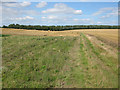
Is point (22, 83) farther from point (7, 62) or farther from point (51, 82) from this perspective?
point (7, 62)

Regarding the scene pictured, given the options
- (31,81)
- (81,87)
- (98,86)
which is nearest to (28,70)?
(31,81)

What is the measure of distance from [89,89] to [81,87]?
529 mm

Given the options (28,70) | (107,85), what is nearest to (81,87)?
(107,85)

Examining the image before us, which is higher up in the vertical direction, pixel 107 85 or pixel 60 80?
pixel 107 85

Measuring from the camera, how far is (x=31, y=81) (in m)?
8.16

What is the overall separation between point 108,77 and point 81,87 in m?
1.58

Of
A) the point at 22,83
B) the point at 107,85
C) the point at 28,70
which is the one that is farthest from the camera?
the point at 28,70

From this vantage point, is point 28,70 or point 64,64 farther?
point 64,64

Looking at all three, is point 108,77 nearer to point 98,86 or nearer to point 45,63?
point 98,86

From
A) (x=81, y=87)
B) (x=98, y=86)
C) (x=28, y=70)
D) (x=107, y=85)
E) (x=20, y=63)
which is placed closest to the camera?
(x=107, y=85)

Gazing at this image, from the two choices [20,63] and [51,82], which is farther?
[20,63]

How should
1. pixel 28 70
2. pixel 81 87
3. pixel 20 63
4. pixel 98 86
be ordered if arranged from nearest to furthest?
pixel 98 86 → pixel 81 87 → pixel 28 70 → pixel 20 63

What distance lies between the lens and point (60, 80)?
8.44 meters

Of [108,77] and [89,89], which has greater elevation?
[108,77]
